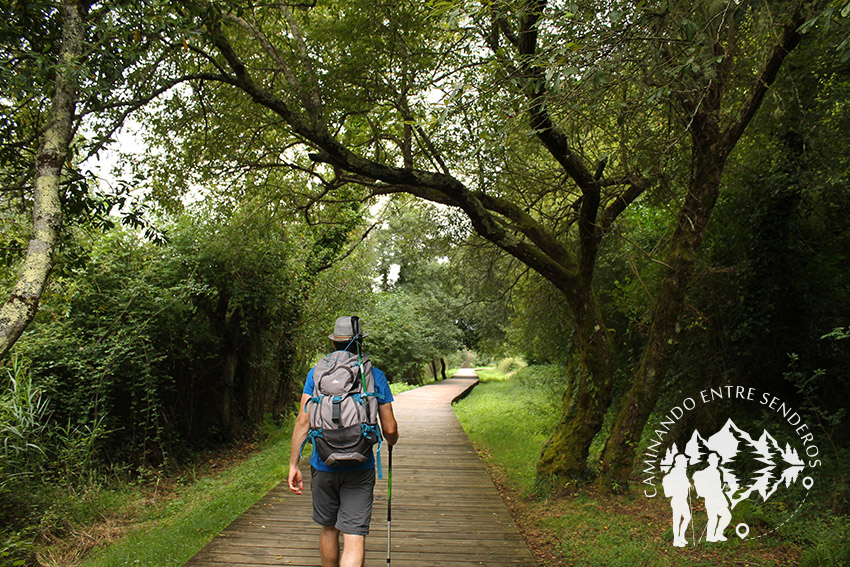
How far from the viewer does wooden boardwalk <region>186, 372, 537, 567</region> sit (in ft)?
14.2

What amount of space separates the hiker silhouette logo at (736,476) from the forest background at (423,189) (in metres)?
0.28

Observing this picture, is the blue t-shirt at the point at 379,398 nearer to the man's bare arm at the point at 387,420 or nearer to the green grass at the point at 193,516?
the man's bare arm at the point at 387,420

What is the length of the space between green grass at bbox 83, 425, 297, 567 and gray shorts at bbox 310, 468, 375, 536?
2129 millimetres

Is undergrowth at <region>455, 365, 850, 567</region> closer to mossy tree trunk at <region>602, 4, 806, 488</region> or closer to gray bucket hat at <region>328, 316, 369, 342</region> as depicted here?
mossy tree trunk at <region>602, 4, 806, 488</region>

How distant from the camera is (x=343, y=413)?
3.09m

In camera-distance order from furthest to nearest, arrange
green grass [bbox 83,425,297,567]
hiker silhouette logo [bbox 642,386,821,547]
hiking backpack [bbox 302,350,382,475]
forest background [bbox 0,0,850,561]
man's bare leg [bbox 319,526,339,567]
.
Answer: hiker silhouette logo [bbox 642,386,821,547]
green grass [bbox 83,425,297,567]
forest background [bbox 0,0,850,561]
man's bare leg [bbox 319,526,339,567]
hiking backpack [bbox 302,350,382,475]

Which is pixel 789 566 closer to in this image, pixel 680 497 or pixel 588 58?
pixel 680 497

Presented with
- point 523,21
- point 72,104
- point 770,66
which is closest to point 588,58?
point 523,21

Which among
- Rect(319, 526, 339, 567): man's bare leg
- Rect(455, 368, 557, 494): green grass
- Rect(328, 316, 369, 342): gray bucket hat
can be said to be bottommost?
Rect(455, 368, 557, 494): green grass

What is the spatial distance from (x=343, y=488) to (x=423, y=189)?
12.8ft

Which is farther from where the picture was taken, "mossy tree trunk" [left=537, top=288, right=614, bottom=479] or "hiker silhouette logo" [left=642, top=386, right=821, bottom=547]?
"mossy tree trunk" [left=537, top=288, right=614, bottom=479]

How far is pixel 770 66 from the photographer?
16.0 ft

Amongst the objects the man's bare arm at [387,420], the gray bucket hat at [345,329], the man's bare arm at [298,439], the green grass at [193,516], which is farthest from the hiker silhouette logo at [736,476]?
the green grass at [193,516]

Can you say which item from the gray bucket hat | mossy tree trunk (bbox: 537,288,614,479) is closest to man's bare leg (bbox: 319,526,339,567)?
the gray bucket hat
